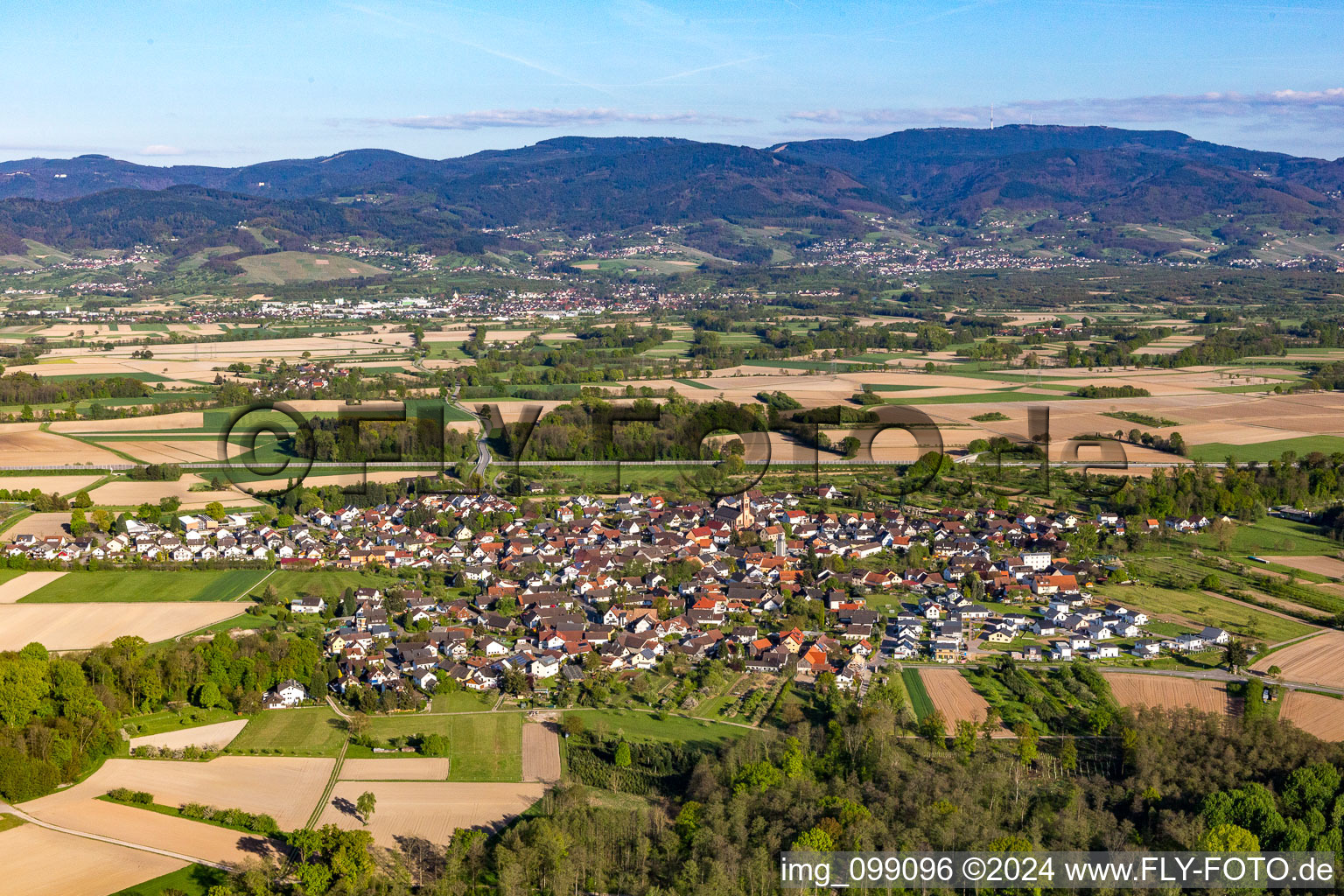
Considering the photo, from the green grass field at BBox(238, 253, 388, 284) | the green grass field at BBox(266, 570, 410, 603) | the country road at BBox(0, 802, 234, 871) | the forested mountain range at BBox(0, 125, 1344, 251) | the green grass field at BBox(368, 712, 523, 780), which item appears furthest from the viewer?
the forested mountain range at BBox(0, 125, 1344, 251)

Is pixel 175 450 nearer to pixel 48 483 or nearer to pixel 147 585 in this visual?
pixel 48 483

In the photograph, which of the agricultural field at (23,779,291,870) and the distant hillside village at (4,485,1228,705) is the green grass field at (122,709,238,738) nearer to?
the distant hillside village at (4,485,1228,705)

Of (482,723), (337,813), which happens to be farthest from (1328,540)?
(337,813)

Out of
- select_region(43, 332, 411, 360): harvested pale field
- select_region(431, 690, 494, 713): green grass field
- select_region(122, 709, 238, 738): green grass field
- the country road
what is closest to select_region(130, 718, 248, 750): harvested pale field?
select_region(122, 709, 238, 738): green grass field

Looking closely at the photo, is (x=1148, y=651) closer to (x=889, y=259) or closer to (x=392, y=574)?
(x=392, y=574)

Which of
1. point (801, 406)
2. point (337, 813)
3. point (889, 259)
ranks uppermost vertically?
point (889, 259)

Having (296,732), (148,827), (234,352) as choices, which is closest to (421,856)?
(148,827)
